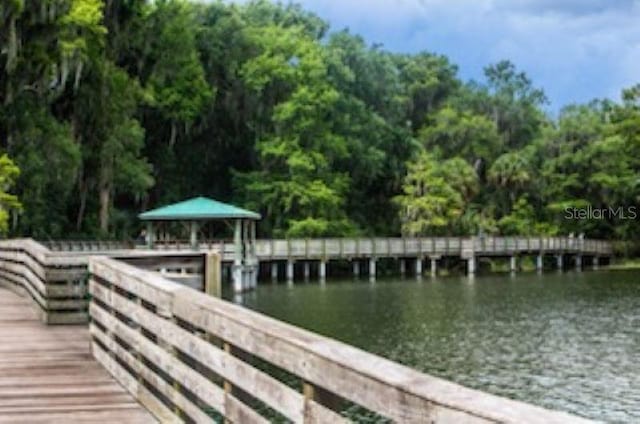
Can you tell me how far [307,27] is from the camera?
179 feet

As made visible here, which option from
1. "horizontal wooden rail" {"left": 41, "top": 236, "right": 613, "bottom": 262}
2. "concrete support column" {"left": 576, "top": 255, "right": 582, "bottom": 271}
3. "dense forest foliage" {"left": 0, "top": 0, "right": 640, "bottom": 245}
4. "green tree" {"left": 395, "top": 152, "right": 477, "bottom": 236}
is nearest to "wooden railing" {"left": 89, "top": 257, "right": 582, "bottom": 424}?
"dense forest foliage" {"left": 0, "top": 0, "right": 640, "bottom": 245}

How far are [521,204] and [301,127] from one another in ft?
46.4

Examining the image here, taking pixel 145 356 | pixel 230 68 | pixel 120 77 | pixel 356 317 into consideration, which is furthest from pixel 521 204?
pixel 145 356

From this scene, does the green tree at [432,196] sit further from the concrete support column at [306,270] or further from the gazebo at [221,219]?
the gazebo at [221,219]

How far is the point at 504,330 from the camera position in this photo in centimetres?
2072

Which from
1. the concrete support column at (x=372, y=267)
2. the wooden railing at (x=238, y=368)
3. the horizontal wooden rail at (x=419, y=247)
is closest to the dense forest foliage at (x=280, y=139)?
the horizontal wooden rail at (x=419, y=247)

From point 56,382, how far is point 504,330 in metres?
15.7

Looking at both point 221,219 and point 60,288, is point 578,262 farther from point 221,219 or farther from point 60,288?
point 60,288

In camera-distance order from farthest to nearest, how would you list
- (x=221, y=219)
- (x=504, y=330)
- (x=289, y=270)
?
(x=289, y=270) < (x=221, y=219) < (x=504, y=330)

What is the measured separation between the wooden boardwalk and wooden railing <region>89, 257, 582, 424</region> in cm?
13

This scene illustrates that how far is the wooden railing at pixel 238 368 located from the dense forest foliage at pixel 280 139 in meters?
24.7

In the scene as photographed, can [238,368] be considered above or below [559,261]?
above

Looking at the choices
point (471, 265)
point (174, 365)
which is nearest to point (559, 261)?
point (471, 265)

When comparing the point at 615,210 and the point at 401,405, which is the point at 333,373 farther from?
the point at 615,210
